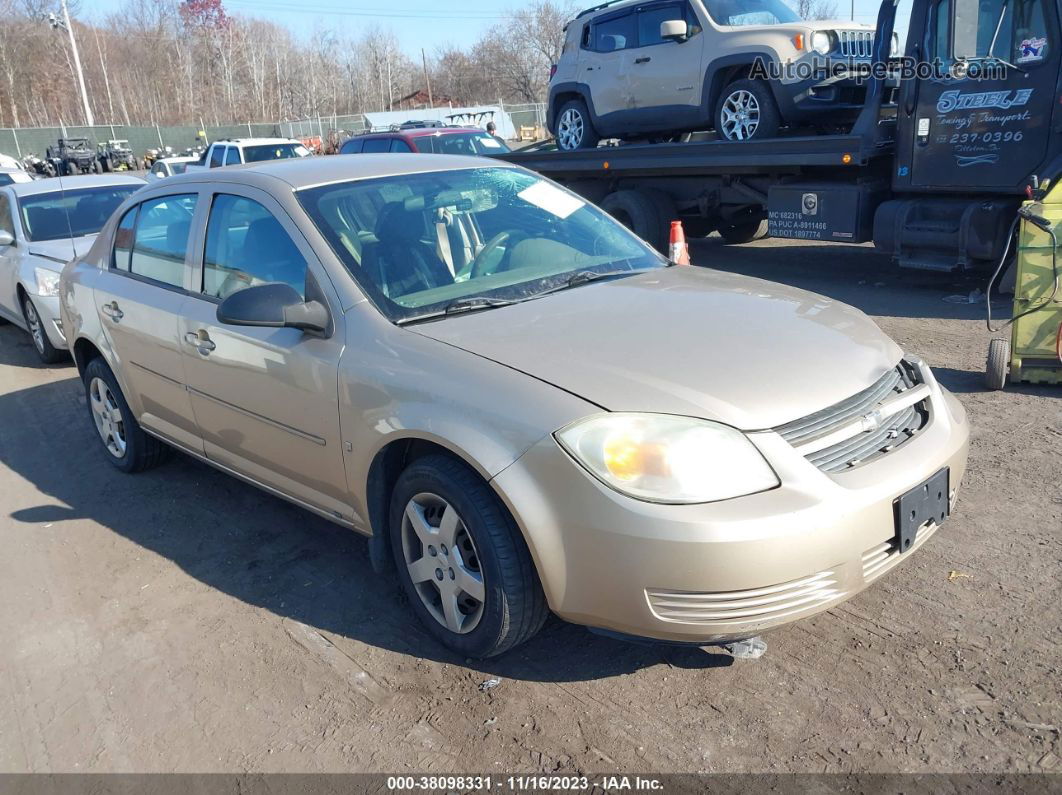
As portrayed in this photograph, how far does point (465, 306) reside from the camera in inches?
128

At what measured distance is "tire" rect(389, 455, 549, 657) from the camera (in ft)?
8.96

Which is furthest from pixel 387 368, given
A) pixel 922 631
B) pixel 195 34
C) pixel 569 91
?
pixel 195 34

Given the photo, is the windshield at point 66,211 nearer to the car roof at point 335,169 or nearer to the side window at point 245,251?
the car roof at point 335,169

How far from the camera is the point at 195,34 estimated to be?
81.6 m

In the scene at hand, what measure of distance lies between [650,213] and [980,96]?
371 centimetres

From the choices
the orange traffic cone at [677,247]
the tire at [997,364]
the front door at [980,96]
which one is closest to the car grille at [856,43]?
the front door at [980,96]

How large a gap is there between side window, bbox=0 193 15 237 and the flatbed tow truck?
22.1 ft

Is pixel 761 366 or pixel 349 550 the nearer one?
pixel 761 366

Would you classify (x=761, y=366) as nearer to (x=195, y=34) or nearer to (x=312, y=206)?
(x=312, y=206)

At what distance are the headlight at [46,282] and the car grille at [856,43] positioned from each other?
26.0 ft

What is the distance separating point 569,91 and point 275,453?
29.5 ft

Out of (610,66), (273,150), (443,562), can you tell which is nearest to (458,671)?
(443,562)

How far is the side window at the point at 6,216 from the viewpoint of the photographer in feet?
27.5

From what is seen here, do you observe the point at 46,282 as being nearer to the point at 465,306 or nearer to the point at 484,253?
the point at 484,253
